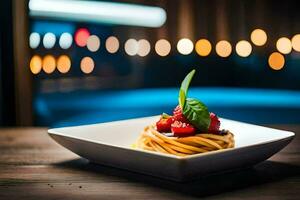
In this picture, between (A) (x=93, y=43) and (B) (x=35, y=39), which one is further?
(A) (x=93, y=43)

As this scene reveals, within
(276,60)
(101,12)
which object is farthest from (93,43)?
(276,60)

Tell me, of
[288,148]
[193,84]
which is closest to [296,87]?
[193,84]

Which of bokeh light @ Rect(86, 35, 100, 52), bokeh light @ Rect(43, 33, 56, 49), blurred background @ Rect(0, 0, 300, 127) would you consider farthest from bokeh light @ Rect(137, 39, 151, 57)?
bokeh light @ Rect(43, 33, 56, 49)

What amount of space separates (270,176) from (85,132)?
0.43 m

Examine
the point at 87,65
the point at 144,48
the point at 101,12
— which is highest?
the point at 101,12

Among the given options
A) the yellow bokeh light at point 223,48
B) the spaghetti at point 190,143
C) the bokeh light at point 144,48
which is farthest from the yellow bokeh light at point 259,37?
the spaghetti at point 190,143

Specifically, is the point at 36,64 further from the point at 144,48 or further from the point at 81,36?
the point at 144,48

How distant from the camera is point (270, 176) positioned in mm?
1035

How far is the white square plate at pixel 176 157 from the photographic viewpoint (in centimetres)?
94

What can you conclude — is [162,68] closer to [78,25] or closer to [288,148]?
[78,25]

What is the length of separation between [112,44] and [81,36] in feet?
0.64

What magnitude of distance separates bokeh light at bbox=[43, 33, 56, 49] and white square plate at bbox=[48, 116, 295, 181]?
80.9 inches

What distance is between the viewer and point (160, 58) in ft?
10.7

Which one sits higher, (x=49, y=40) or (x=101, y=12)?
(x=101, y=12)
